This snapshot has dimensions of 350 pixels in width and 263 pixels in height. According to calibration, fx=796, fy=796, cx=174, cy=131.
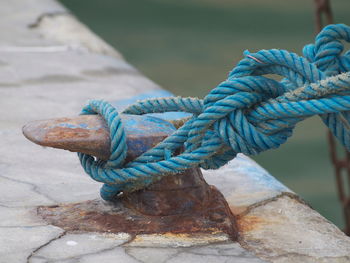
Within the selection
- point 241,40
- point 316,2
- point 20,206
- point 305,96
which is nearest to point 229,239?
point 305,96

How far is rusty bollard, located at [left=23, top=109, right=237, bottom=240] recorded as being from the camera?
173 centimetres

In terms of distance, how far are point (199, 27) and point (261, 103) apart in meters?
2.93

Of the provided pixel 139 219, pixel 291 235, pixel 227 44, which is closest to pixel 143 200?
pixel 139 219

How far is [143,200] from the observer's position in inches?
70.9

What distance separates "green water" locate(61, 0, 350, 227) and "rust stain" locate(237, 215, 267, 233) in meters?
2.40

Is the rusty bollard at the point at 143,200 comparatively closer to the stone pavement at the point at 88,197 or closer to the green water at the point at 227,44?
the stone pavement at the point at 88,197

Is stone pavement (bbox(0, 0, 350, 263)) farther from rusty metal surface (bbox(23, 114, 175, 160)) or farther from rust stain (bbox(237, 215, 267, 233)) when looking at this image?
rusty metal surface (bbox(23, 114, 175, 160))

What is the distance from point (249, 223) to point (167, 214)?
20 centimetres

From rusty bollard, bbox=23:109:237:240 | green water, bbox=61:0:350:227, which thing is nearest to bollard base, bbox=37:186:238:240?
rusty bollard, bbox=23:109:237:240

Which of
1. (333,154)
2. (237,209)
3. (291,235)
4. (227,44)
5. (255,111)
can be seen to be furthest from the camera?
(227,44)

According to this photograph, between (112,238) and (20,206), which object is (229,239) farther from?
(20,206)

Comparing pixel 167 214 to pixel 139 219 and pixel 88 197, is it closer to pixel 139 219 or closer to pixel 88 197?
pixel 139 219

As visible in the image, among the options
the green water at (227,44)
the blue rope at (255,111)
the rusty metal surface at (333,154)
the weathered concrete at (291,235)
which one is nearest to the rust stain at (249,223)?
the weathered concrete at (291,235)

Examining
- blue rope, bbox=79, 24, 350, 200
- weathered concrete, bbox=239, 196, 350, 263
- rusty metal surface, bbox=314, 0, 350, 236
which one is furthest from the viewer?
rusty metal surface, bbox=314, 0, 350, 236
